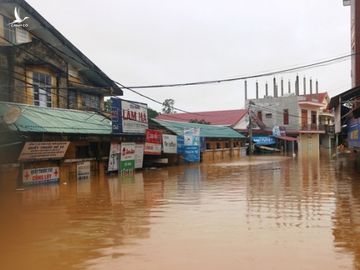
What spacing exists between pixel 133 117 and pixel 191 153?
10.8 m

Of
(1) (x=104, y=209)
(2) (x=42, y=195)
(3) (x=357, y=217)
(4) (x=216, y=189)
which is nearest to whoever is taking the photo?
(3) (x=357, y=217)

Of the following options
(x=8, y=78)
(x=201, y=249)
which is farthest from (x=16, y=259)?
(x=8, y=78)

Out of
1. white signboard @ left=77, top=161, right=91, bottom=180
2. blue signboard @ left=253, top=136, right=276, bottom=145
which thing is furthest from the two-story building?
blue signboard @ left=253, top=136, right=276, bottom=145

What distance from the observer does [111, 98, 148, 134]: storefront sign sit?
955 inches

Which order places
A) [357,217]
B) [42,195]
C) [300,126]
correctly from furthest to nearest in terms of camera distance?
[300,126]
[42,195]
[357,217]

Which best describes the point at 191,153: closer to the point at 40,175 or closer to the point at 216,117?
the point at 40,175

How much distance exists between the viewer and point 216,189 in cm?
1806

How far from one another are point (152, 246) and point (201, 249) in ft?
3.08

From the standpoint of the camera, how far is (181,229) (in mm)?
9727

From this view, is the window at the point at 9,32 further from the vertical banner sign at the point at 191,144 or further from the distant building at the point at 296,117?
the distant building at the point at 296,117

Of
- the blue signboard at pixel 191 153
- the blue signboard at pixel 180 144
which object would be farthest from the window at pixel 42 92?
the blue signboard at pixel 191 153

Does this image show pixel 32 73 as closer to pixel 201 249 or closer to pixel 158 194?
pixel 158 194

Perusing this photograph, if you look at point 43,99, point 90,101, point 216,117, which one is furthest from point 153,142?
point 216,117

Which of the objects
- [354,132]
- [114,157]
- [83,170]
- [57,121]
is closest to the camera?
[57,121]
